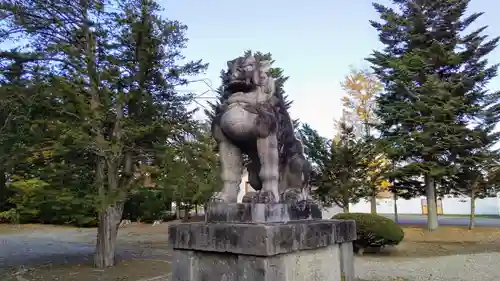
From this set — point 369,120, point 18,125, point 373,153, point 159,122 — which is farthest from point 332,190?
point 18,125

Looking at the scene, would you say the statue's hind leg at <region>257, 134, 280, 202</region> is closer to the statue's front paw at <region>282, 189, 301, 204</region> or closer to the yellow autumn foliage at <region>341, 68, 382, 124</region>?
the statue's front paw at <region>282, 189, 301, 204</region>

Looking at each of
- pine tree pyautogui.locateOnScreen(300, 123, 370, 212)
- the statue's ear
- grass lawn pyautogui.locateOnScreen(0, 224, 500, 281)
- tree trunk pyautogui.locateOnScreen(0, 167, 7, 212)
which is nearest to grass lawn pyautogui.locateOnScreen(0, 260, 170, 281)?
grass lawn pyautogui.locateOnScreen(0, 224, 500, 281)

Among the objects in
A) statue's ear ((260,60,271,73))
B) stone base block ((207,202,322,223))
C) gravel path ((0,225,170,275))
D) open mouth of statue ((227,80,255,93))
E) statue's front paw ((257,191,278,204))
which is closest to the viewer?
stone base block ((207,202,322,223))

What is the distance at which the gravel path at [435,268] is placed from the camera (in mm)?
8297

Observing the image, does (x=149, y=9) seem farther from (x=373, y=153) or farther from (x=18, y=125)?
(x=373, y=153)

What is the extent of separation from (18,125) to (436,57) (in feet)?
54.6

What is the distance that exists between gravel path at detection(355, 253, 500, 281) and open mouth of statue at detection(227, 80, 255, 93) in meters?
5.76

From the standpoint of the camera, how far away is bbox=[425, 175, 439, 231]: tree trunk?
57.3 ft

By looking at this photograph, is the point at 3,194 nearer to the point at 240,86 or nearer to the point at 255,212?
the point at 240,86

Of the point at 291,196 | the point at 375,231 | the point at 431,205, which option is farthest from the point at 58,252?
the point at 431,205

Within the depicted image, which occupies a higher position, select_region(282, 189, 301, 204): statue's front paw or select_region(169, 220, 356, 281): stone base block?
select_region(282, 189, 301, 204): statue's front paw

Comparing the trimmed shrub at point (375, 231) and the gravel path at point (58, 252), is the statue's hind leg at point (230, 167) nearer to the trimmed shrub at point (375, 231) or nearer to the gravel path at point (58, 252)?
the gravel path at point (58, 252)

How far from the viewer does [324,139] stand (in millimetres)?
19609

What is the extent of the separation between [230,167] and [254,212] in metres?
0.56
